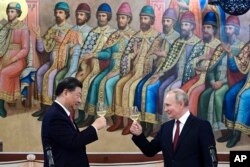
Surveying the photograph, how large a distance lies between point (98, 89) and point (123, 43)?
0.68m

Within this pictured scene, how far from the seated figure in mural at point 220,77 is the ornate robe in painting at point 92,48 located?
140cm

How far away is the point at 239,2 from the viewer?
5266 millimetres

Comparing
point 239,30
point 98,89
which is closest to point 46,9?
point 98,89

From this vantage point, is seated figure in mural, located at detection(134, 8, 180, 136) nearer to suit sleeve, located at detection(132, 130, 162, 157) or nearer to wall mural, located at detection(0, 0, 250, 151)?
wall mural, located at detection(0, 0, 250, 151)

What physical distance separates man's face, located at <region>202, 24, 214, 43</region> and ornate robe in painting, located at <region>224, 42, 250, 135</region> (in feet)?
1.24

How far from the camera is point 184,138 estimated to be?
171 inches

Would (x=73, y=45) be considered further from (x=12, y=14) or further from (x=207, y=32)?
(x=207, y=32)

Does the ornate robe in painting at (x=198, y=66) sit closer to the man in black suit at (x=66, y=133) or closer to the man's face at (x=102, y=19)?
the man's face at (x=102, y=19)

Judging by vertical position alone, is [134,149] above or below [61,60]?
below

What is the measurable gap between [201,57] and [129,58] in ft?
3.03

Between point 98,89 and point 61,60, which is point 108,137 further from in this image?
point 61,60

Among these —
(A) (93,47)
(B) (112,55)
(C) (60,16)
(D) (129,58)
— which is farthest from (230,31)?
(C) (60,16)

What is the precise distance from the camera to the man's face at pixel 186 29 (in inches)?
281

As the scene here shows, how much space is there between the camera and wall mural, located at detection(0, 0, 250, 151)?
7094 millimetres
